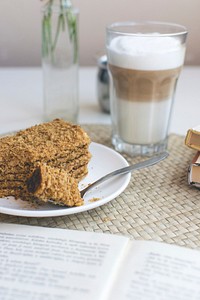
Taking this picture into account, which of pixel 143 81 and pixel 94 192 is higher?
pixel 143 81

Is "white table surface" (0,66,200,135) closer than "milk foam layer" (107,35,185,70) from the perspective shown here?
No

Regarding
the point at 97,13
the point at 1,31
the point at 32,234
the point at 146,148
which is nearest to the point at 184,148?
the point at 146,148

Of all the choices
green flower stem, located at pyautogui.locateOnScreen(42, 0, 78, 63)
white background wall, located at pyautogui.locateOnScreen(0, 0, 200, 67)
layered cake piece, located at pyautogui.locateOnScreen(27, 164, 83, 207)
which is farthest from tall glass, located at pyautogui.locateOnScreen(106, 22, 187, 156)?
white background wall, located at pyautogui.locateOnScreen(0, 0, 200, 67)

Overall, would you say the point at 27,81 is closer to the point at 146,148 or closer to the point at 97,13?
the point at 97,13

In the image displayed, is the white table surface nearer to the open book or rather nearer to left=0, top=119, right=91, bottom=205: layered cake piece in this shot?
left=0, top=119, right=91, bottom=205: layered cake piece

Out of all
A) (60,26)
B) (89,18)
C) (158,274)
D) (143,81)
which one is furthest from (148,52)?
(89,18)

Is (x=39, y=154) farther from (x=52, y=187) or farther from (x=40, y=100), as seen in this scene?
(x=40, y=100)
